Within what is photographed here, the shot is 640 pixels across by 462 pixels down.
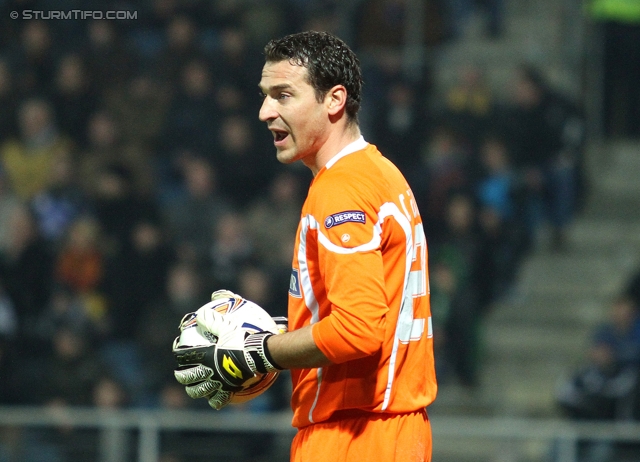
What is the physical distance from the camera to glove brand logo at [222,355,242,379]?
263cm

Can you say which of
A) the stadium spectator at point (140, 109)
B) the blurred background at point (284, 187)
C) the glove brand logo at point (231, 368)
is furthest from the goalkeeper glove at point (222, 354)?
the stadium spectator at point (140, 109)

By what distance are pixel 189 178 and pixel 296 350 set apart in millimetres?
6374

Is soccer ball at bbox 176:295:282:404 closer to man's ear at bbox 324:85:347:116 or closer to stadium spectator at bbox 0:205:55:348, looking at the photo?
man's ear at bbox 324:85:347:116

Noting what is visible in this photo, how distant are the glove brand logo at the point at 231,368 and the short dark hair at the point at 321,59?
2.37ft

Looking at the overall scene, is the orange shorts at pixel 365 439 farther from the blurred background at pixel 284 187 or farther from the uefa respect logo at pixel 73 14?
the uefa respect logo at pixel 73 14

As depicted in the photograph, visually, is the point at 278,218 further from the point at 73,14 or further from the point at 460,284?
the point at 73,14

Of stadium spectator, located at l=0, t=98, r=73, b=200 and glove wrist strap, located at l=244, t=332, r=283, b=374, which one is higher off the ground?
stadium spectator, located at l=0, t=98, r=73, b=200

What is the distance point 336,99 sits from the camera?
2.75 metres

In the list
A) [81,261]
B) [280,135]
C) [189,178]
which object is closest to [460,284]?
[189,178]

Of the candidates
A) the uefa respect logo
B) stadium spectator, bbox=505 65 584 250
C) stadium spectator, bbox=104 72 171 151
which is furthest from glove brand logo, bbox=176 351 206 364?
the uefa respect logo

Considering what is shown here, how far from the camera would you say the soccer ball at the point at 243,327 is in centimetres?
275

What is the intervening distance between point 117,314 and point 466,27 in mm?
4288

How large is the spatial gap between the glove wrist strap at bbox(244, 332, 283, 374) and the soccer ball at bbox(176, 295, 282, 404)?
0.26 feet

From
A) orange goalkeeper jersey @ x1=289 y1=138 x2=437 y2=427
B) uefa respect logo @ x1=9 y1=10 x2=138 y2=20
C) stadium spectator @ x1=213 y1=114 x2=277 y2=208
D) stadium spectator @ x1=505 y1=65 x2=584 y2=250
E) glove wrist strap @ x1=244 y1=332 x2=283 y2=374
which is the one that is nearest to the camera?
orange goalkeeper jersey @ x1=289 y1=138 x2=437 y2=427
